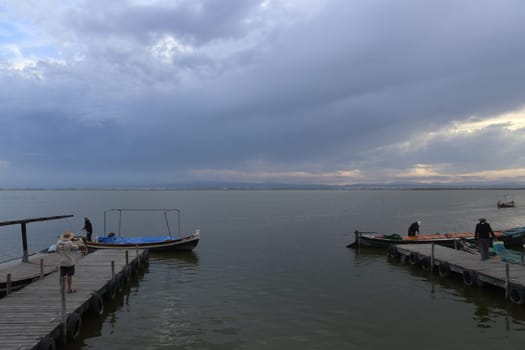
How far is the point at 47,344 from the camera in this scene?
10211mm

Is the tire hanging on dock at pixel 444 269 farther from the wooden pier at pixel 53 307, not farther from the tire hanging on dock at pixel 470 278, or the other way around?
the wooden pier at pixel 53 307

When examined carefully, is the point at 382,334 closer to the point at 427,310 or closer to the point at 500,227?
the point at 427,310

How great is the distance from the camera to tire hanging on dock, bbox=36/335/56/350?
10.0 m

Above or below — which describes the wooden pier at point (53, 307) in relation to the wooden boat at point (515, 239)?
above

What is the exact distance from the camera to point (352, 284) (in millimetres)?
21109

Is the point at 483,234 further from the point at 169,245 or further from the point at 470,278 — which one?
the point at 169,245

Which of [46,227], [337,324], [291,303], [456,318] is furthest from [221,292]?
[46,227]

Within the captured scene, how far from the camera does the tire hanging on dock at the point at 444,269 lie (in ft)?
71.5

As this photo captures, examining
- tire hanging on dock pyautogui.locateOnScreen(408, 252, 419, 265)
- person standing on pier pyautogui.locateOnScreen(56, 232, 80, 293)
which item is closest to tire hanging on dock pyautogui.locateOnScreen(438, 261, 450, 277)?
tire hanging on dock pyautogui.locateOnScreen(408, 252, 419, 265)

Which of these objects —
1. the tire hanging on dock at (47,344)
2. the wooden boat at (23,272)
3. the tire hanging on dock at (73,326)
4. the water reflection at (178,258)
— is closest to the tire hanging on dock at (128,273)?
the wooden boat at (23,272)

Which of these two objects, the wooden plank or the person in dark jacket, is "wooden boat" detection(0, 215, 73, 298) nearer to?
the wooden plank

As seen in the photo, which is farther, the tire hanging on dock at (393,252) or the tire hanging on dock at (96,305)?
the tire hanging on dock at (393,252)

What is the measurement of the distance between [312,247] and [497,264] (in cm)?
1726

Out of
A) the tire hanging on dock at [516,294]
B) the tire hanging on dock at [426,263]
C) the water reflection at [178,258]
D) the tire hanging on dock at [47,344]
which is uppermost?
the tire hanging on dock at [47,344]
